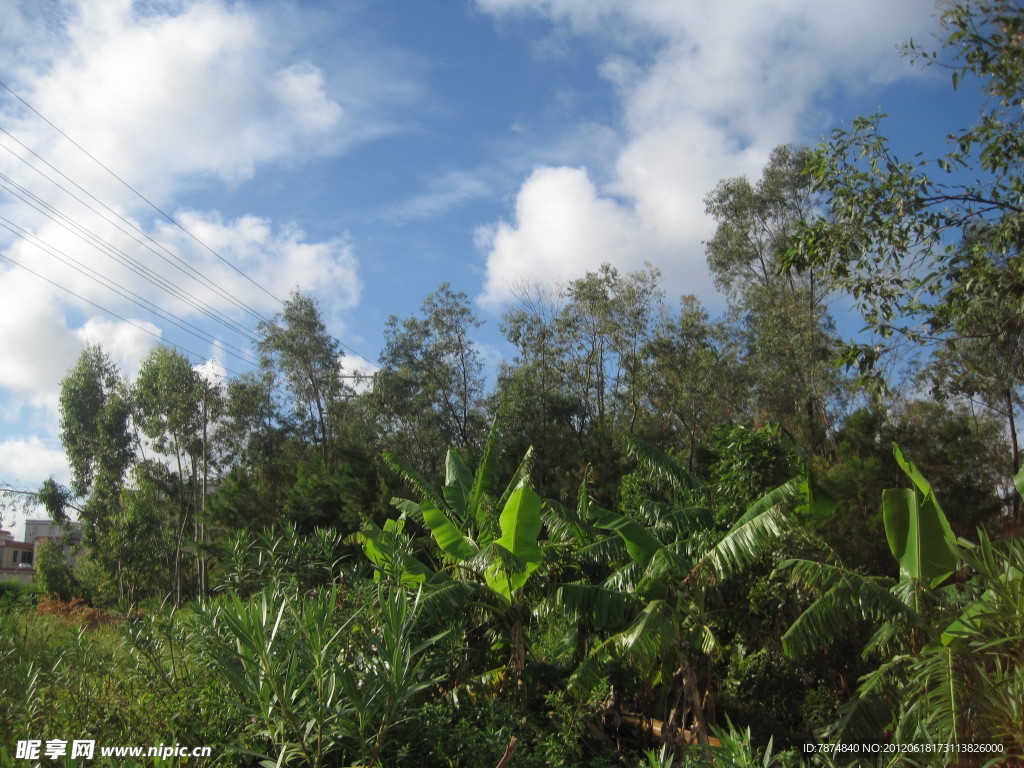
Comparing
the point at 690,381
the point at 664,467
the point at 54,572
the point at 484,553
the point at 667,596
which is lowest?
the point at 54,572

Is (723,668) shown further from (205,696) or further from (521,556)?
(205,696)

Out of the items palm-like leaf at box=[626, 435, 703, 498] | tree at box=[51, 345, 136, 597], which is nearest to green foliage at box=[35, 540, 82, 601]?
tree at box=[51, 345, 136, 597]

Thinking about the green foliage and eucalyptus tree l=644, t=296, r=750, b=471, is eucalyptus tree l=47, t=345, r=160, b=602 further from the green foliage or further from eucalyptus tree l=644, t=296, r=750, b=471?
eucalyptus tree l=644, t=296, r=750, b=471

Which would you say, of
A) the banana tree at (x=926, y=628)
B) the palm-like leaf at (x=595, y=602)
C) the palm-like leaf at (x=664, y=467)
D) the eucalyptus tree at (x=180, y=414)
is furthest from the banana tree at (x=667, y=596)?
the eucalyptus tree at (x=180, y=414)

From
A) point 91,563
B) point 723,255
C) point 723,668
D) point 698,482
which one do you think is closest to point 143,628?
point 723,668

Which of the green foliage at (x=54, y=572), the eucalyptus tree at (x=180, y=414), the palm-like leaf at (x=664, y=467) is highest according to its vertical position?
the eucalyptus tree at (x=180, y=414)

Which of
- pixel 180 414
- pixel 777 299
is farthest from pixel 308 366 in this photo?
pixel 777 299

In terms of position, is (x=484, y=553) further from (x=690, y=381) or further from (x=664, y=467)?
(x=690, y=381)

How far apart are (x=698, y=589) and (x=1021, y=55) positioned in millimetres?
6012

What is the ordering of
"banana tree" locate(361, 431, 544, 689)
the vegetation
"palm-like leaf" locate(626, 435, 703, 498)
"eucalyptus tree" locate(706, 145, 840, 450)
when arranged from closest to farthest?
the vegetation < "banana tree" locate(361, 431, 544, 689) < "palm-like leaf" locate(626, 435, 703, 498) < "eucalyptus tree" locate(706, 145, 840, 450)

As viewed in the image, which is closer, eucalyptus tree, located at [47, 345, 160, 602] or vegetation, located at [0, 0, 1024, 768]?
vegetation, located at [0, 0, 1024, 768]

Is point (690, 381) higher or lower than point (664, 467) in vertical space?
higher

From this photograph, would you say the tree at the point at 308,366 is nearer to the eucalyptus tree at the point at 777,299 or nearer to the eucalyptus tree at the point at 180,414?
the eucalyptus tree at the point at 180,414

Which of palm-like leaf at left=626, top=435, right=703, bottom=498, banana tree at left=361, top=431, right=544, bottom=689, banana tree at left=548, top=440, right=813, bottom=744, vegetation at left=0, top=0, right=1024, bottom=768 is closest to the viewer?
vegetation at left=0, top=0, right=1024, bottom=768
